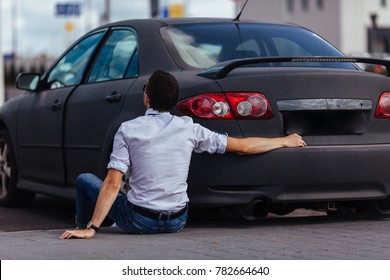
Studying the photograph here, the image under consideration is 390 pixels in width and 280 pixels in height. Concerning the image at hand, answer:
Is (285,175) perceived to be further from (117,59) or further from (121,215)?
(117,59)

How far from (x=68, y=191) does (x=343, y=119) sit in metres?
2.26

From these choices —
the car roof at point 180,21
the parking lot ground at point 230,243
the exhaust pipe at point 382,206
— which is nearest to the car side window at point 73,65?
the car roof at point 180,21

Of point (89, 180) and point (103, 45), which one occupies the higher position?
point (103, 45)

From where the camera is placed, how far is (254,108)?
6.46 meters

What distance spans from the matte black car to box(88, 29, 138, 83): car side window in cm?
1

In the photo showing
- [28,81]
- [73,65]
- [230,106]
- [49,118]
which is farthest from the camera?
[28,81]

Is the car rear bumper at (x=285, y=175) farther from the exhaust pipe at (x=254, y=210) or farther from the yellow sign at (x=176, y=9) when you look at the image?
the yellow sign at (x=176, y=9)

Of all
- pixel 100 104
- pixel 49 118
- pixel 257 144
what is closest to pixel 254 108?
pixel 257 144

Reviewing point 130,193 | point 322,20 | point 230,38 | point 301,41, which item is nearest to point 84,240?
point 130,193

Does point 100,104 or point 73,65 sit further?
point 73,65

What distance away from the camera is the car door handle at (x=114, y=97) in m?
7.07

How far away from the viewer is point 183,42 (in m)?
7.18

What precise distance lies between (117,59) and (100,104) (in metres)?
0.44
